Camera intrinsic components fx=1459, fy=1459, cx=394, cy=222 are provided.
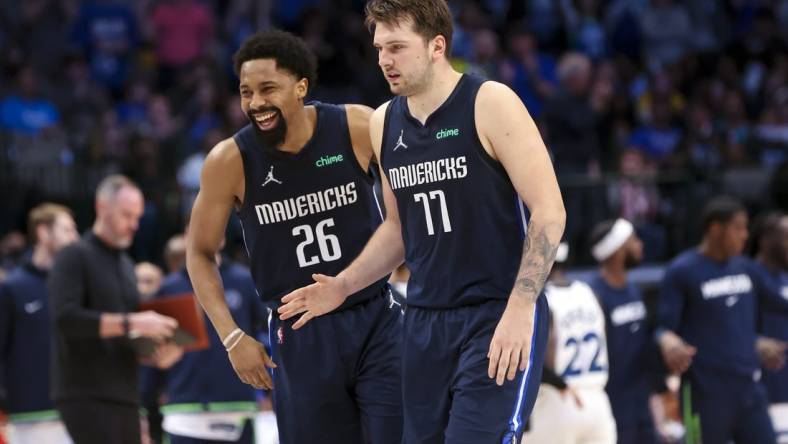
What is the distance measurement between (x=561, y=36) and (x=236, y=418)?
31.6ft

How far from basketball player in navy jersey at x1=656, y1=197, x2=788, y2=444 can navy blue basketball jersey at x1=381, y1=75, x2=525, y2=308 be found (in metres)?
4.71

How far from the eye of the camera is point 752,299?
10469mm

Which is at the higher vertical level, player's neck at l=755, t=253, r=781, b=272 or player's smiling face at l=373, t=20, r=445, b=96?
player's smiling face at l=373, t=20, r=445, b=96

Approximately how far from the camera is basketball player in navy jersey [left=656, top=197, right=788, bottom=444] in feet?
33.1

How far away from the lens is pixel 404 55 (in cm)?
560

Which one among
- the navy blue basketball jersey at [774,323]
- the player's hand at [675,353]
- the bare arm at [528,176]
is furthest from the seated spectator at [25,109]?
the bare arm at [528,176]

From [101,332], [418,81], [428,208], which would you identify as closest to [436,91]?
[418,81]

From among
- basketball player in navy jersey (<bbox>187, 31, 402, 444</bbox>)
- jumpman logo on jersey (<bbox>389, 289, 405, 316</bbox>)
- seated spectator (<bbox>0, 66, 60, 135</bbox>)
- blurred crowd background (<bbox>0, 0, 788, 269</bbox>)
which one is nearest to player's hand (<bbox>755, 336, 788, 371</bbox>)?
blurred crowd background (<bbox>0, 0, 788, 269</bbox>)

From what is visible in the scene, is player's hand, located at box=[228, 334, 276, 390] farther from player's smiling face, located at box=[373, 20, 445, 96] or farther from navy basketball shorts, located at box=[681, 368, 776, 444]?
navy basketball shorts, located at box=[681, 368, 776, 444]

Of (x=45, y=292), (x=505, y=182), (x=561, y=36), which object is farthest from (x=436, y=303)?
(x=561, y=36)

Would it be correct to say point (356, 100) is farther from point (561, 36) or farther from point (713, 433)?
point (713, 433)

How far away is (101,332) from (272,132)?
103 inches

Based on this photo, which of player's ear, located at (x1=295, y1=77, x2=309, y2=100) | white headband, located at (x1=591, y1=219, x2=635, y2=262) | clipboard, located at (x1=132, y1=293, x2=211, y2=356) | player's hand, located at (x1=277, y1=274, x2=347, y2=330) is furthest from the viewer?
white headband, located at (x1=591, y1=219, x2=635, y2=262)

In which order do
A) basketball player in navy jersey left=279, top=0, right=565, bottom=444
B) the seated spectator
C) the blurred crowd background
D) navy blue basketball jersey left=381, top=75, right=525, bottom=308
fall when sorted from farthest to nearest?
the seated spectator < the blurred crowd background < navy blue basketball jersey left=381, top=75, right=525, bottom=308 < basketball player in navy jersey left=279, top=0, right=565, bottom=444
